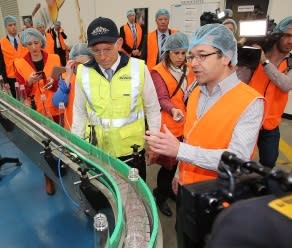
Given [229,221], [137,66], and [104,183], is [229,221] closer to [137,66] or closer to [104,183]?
[104,183]

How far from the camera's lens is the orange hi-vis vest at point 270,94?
1963 mm

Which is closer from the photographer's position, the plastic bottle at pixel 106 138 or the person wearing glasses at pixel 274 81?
the plastic bottle at pixel 106 138

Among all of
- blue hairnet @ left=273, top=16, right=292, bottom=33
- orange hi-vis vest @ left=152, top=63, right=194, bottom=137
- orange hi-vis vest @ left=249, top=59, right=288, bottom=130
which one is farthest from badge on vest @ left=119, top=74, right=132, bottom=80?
blue hairnet @ left=273, top=16, right=292, bottom=33

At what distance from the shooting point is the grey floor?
2.10m

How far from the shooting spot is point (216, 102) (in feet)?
4.03

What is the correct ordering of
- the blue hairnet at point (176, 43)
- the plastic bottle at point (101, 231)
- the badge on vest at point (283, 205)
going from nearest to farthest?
the badge on vest at point (283, 205)
the plastic bottle at point (101, 231)
the blue hairnet at point (176, 43)

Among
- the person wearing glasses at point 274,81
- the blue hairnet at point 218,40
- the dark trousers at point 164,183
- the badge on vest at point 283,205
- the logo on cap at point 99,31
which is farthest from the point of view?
the dark trousers at point 164,183

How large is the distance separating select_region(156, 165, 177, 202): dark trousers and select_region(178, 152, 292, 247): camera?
1645 mm

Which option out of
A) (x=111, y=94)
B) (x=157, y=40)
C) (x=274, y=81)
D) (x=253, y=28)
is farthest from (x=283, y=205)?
(x=157, y=40)


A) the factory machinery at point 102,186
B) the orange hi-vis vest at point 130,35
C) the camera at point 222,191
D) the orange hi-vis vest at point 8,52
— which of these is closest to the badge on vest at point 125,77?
the factory machinery at point 102,186

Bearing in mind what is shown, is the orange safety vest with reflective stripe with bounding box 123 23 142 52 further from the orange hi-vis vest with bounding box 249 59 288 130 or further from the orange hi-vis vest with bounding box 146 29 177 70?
the orange hi-vis vest with bounding box 249 59 288 130

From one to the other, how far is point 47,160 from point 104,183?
1.39ft

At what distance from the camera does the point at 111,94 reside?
1603 millimetres

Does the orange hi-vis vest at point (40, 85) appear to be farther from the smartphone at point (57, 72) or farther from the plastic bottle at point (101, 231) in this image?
the plastic bottle at point (101, 231)
